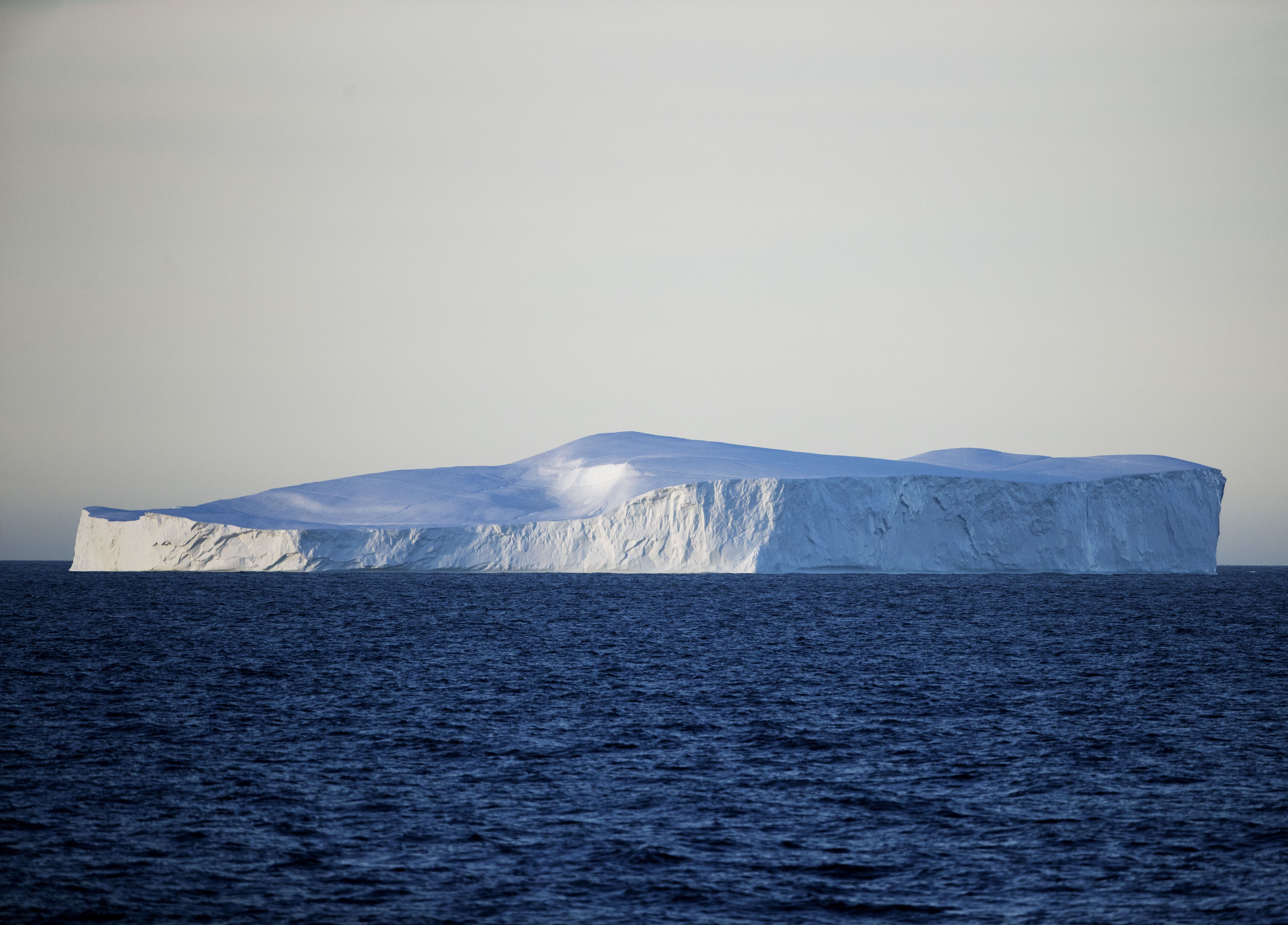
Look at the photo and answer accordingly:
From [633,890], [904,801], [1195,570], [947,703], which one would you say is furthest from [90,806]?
[1195,570]

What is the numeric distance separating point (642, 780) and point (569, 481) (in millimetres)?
55071

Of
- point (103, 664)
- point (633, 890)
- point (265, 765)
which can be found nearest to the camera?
point (633, 890)

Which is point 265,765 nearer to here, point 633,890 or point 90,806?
point 90,806

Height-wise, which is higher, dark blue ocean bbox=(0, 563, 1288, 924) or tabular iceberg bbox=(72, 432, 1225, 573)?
tabular iceberg bbox=(72, 432, 1225, 573)

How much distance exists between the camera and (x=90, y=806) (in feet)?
41.6

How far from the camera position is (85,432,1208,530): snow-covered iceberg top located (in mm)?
61062

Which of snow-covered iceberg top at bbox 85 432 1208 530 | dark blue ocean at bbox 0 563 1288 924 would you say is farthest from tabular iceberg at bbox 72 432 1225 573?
dark blue ocean at bbox 0 563 1288 924

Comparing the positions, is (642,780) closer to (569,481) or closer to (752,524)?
(752,524)

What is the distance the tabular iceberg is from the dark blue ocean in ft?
82.5

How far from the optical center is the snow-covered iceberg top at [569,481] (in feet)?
200

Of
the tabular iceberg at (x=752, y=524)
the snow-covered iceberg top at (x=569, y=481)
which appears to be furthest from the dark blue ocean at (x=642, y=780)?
the snow-covered iceberg top at (x=569, y=481)

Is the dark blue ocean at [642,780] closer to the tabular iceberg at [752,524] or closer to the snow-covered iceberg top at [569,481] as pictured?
the tabular iceberg at [752,524]

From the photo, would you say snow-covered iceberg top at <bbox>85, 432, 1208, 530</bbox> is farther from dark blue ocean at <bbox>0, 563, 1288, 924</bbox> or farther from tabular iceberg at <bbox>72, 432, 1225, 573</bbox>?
dark blue ocean at <bbox>0, 563, 1288, 924</bbox>

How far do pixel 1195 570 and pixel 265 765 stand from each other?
59615 millimetres
